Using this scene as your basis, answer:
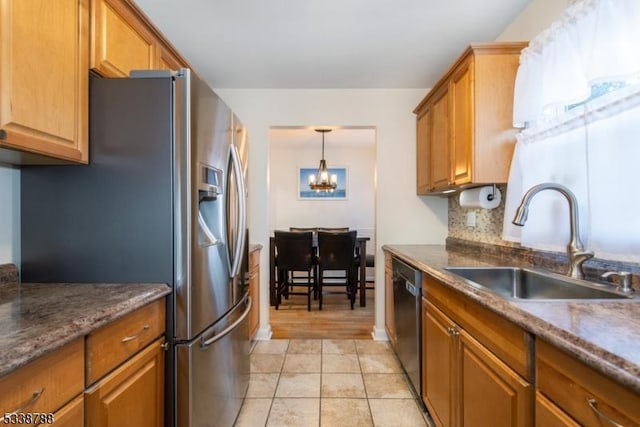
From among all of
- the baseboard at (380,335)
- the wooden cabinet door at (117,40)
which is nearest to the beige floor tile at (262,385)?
the baseboard at (380,335)

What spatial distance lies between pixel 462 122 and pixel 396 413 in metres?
1.78

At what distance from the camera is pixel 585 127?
131 cm

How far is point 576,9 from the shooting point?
4.29ft

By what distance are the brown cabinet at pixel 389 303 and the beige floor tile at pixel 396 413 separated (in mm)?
550

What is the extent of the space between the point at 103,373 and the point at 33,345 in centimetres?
30

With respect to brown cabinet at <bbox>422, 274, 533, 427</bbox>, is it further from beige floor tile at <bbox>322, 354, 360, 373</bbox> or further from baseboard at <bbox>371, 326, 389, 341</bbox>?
baseboard at <bbox>371, 326, 389, 341</bbox>

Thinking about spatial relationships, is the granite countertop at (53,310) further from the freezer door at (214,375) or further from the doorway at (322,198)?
the doorway at (322,198)

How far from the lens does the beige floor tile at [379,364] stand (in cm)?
231

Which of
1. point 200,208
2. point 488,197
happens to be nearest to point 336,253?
point 488,197

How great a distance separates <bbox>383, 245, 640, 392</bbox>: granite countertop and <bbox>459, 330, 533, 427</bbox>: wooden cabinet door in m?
0.19

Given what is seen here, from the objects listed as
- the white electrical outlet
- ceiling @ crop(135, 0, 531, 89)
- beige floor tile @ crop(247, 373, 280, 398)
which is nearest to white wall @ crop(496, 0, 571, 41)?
ceiling @ crop(135, 0, 531, 89)

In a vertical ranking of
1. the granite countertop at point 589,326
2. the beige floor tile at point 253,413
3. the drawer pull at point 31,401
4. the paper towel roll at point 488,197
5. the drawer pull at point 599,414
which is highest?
the paper towel roll at point 488,197

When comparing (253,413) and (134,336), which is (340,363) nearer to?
(253,413)

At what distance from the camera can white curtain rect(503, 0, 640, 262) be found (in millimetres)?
1111
